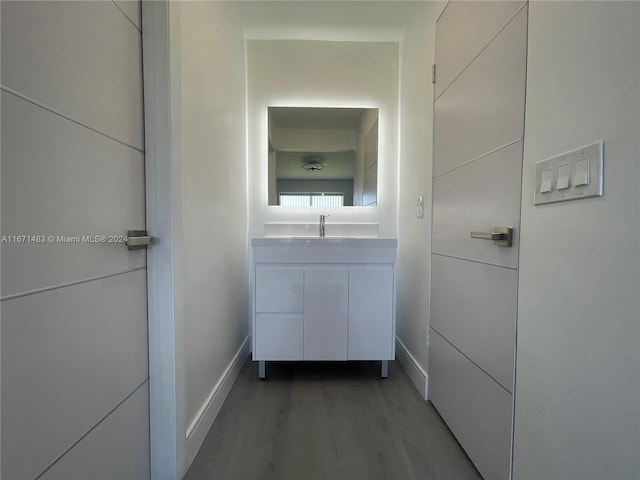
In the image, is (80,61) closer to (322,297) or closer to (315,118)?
(322,297)

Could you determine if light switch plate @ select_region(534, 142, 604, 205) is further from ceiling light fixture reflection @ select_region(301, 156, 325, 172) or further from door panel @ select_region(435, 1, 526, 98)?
ceiling light fixture reflection @ select_region(301, 156, 325, 172)

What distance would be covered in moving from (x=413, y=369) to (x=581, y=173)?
140 centimetres

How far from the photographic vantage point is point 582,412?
60 centimetres

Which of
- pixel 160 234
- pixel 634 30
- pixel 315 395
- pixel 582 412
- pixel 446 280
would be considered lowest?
pixel 315 395

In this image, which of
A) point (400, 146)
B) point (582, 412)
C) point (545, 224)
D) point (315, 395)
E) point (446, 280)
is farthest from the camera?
point (400, 146)

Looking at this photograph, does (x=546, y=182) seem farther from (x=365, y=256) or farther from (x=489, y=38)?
(x=365, y=256)

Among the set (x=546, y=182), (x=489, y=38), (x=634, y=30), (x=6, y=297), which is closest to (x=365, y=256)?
(x=546, y=182)

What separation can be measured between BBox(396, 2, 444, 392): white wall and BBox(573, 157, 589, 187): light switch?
85 centimetres

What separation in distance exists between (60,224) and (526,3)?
1.39 meters

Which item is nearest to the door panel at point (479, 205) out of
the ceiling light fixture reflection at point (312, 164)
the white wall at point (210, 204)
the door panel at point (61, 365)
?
the ceiling light fixture reflection at point (312, 164)

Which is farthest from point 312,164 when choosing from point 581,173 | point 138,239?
point 581,173

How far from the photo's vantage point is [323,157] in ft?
6.97

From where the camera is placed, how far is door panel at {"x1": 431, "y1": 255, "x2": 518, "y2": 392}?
2.82 feet

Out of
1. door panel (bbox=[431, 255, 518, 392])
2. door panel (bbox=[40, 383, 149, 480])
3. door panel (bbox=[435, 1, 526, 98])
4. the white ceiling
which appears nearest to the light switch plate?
door panel (bbox=[431, 255, 518, 392])
